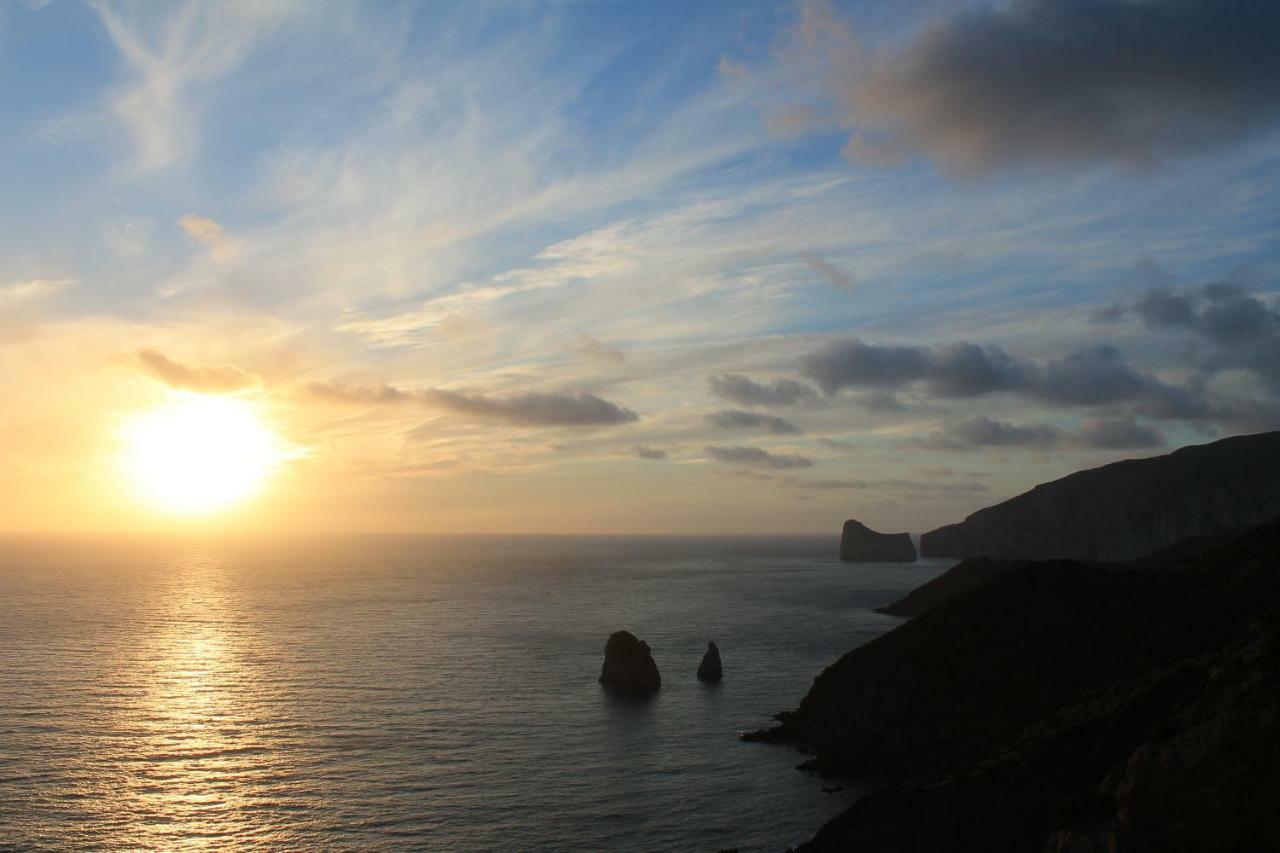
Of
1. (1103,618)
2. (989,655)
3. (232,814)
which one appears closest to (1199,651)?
(1103,618)

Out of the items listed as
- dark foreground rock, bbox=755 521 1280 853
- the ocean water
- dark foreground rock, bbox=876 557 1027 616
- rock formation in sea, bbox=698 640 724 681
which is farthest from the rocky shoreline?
dark foreground rock, bbox=876 557 1027 616

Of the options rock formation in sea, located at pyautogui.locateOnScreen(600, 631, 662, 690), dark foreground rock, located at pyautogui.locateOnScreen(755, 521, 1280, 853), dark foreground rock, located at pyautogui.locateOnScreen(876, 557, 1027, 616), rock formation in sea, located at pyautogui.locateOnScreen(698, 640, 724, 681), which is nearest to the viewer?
dark foreground rock, located at pyautogui.locateOnScreen(755, 521, 1280, 853)

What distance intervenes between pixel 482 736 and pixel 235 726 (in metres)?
22.2

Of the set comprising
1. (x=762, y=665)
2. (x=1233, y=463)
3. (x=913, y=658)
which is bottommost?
(x=762, y=665)

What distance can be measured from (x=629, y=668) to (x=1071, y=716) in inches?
1895

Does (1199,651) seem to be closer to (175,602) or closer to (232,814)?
(232,814)

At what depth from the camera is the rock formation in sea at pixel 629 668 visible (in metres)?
87.1

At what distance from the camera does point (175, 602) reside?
17275 cm

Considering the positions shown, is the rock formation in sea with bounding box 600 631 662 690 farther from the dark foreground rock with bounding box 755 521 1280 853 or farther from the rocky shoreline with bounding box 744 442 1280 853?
the dark foreground rock with bounding box 755 521 1280 853

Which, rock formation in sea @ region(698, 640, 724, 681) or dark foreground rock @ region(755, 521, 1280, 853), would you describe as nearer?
dark foreground rock @ region(755, 521, 1280, 853)

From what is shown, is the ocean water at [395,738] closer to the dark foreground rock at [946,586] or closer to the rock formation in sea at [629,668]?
the rock formation in sea at [629,668]

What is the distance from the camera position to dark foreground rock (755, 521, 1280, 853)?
3044cm

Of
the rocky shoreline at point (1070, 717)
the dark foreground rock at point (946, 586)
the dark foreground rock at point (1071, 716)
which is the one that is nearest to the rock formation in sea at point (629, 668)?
the rocky shoreline at point (1070, 717)

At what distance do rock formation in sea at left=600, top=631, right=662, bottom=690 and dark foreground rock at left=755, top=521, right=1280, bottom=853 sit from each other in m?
20.0
